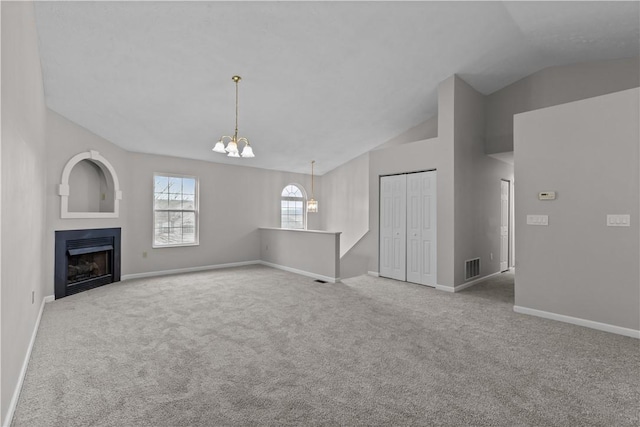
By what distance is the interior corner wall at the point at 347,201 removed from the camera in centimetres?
792

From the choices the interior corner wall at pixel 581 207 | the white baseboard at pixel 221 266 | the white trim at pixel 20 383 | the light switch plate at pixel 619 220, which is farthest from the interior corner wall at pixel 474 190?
the white trim at pixel 20 383

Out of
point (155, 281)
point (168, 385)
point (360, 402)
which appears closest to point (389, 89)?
point (360, 402)

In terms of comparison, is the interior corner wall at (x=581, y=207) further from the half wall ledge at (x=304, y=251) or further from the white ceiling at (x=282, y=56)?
the half wall ledge at (x=304, y=251)

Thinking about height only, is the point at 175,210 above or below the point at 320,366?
above

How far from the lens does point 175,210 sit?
21.3ft

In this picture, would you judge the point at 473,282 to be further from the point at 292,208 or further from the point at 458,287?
the point at 292,208

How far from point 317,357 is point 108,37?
3.78 m

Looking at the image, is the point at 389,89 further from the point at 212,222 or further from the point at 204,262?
the point at 204,262

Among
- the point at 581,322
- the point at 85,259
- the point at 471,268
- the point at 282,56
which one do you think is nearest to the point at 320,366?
the point at 581,322

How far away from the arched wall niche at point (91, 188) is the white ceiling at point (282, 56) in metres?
0.52

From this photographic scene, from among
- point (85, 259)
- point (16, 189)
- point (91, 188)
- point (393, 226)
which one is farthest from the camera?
point (393, 226)

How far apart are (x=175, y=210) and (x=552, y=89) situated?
24.1 feet

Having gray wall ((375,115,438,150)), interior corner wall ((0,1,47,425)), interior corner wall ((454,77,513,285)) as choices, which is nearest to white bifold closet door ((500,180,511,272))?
interior corner wall ((454,77,513,285))

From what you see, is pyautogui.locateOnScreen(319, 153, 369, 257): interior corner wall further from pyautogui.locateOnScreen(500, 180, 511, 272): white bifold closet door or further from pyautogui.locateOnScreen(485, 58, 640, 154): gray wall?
pyautogui.locateOnScreen(485, 58, 640, 154): gray wall
